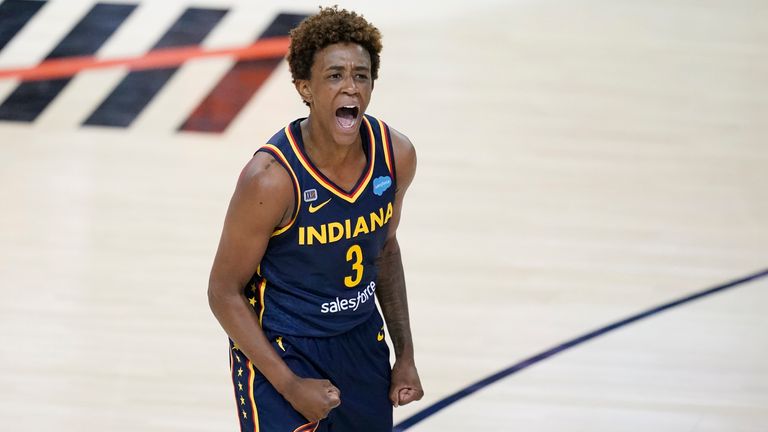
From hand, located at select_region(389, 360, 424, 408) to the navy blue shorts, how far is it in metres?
0.02

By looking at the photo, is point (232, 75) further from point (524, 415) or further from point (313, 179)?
point (313, 179)

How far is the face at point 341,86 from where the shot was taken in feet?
8.82

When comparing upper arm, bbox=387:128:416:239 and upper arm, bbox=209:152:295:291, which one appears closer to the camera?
upper arm, bbox=209:152:295:291

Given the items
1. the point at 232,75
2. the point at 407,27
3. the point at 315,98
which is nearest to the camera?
the point at 315,98

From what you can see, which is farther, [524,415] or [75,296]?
[75,296]

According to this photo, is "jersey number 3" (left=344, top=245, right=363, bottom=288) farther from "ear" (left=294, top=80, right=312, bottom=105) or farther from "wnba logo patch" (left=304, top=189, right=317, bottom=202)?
"ear" (left=294, top=80, right=312, bottom=105)

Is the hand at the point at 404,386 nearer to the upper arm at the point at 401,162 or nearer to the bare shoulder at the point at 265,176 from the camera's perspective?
the upper arm at the point at 401,162

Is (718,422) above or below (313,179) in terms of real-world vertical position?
below

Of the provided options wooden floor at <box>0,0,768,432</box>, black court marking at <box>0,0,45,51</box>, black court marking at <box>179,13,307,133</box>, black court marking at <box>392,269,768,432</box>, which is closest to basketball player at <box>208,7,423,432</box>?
black court marking at <box>392,269,768,432</box>

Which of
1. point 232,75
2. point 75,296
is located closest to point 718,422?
point 75,296

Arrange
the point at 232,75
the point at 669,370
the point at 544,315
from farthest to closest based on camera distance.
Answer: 1. the point at 232,75
2. the point at 544,315
3. the point at 669,370

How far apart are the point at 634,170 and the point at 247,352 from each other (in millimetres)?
3546

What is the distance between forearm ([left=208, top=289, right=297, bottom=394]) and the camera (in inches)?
108

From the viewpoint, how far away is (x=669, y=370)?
177 inches
